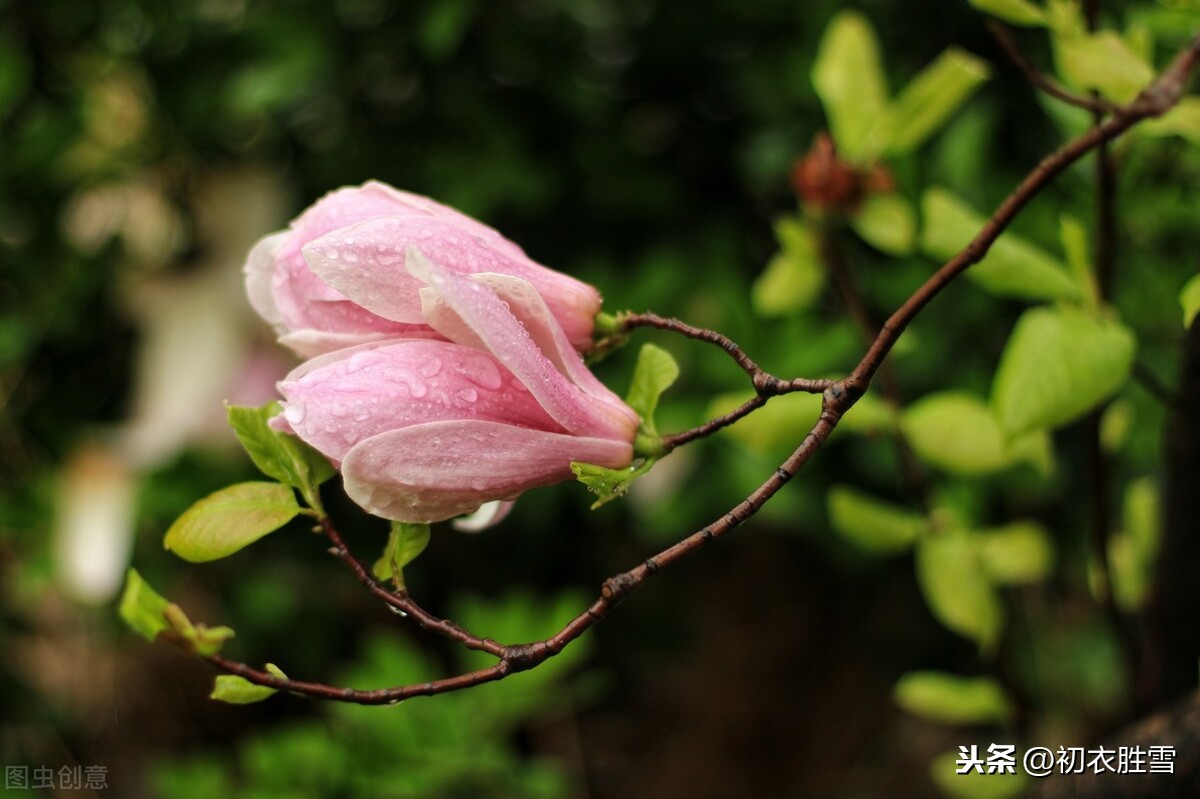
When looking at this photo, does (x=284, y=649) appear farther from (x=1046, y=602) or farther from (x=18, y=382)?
(x=1046, y=602)

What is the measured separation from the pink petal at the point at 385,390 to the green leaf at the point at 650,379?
0.07 metres

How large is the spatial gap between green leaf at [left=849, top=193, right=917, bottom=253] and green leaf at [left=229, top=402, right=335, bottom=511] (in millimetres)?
415

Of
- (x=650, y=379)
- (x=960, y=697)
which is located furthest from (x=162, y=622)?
(x=960, y=697)

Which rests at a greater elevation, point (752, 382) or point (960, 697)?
point (752, 382)

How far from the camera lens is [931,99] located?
25.4 inches

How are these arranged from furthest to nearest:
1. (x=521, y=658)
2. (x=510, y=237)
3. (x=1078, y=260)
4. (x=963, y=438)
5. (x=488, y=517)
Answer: (x=510, y=237), (x=963, y=438), (x=1078, y=260), (x=488, y=517), (x=521, y=658)

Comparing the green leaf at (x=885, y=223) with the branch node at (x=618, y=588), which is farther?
the green leaf at (x=885, y=223)

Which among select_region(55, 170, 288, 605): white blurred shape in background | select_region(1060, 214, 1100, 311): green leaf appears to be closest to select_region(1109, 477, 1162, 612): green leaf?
select_region(1060, 214, 1100, 311): green leaf

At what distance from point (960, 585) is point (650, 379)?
1.23 feet

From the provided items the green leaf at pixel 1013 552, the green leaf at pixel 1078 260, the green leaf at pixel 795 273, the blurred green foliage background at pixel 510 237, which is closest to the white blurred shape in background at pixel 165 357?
the blurred green foliage background at pixel 510 237

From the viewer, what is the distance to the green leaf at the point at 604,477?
39 centimetres

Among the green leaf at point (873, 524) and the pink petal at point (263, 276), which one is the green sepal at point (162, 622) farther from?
the green leaf at point (873, 524)

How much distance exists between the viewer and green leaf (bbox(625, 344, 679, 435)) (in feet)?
1.48

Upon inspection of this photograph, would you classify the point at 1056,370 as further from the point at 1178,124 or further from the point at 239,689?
the point at 239,689
